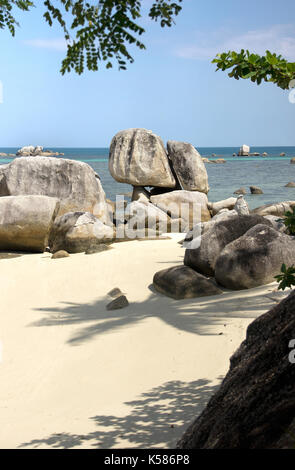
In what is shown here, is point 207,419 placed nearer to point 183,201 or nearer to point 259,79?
point 259,79

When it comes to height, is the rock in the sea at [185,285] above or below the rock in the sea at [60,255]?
above

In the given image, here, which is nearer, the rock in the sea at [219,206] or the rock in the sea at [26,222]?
the rock in the sea at [26,222]

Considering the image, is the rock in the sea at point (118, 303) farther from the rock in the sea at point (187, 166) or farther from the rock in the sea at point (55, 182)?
the rock in the sea at point (187, 166)

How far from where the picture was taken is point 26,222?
11.7m

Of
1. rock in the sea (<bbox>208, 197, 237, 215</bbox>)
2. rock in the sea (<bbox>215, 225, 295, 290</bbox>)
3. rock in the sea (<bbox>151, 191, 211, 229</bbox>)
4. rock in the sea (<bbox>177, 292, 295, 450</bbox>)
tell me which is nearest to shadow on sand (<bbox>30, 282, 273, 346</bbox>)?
rock in the sea (<bbox>215, 225, 295, 290</bbox>)

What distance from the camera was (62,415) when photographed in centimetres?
422

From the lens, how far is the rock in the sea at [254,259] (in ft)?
23.7

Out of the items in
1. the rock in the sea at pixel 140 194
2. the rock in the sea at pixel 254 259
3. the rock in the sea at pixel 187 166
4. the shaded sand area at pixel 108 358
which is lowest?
the shaded sand area at pixel 108 358

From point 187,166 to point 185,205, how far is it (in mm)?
2214

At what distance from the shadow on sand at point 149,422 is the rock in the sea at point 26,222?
786 centimetres

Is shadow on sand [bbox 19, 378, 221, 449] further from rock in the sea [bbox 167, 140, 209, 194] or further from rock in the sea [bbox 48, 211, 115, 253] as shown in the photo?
rock in the sea [bbox 167, 140, 209, 194]

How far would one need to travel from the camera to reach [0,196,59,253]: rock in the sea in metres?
11.7

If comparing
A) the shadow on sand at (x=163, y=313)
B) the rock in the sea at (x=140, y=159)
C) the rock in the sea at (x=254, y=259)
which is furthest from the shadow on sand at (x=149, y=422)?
the rock in the sea at (x=140, y=159)
